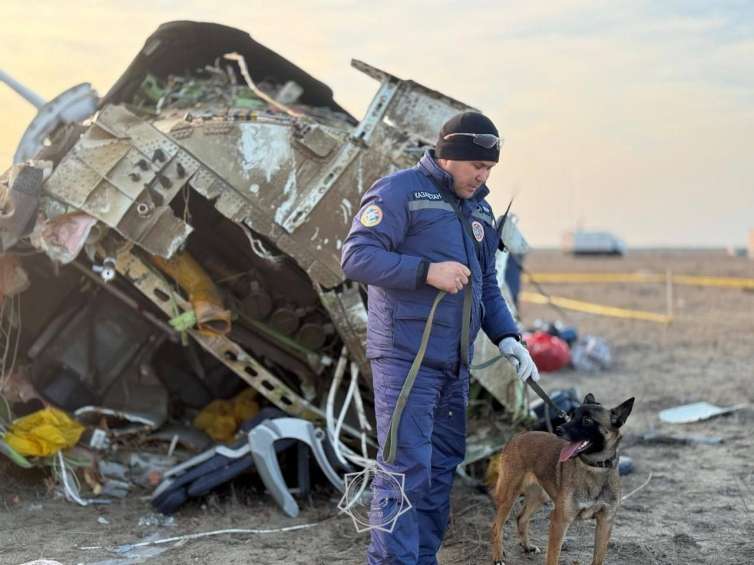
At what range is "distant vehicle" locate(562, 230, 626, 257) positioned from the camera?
5900cm

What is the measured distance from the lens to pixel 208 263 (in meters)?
6.80

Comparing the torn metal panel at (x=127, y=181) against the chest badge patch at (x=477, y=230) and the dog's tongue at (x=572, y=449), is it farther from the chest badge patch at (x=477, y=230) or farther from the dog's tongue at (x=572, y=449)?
the dog's tongue at (x=572, y=449)

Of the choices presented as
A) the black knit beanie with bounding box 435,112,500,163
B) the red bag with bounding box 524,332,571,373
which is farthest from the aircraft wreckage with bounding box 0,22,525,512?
the red bag with bounding box 524,332,571,373

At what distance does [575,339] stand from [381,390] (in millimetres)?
8542

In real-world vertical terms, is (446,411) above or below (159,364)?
above

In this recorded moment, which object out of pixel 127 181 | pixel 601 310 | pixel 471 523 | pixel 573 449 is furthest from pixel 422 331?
pixel 601 310

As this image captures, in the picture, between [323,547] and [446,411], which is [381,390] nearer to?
[446,411]

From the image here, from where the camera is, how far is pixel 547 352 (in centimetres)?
1127

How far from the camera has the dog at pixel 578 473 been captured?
182 inches

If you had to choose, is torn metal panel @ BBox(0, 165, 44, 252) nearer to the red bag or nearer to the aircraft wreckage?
the aircraft wreckage

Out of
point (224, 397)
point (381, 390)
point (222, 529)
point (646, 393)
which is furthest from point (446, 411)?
point (646, 393)

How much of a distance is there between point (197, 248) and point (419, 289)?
2919 mm

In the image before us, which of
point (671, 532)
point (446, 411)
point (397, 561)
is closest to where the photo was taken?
point (397, 561)

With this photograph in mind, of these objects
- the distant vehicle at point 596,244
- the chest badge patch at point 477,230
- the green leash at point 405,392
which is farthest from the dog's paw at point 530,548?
the distant vehicle at point 596,244
